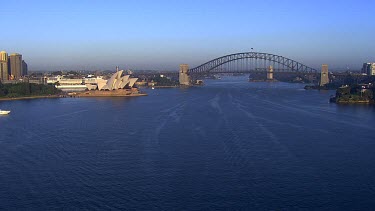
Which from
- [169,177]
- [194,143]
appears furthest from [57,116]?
[169,177]

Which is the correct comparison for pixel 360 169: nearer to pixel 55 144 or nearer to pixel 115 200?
pixel 115 200

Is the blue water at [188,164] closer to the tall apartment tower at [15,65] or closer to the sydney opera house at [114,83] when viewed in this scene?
the sydney opera house at [114,83]

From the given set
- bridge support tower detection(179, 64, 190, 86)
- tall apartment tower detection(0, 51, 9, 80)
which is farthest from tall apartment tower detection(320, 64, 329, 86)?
tall apartment tower detection(0, 51, 9, 80)

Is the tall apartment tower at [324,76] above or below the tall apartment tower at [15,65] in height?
below

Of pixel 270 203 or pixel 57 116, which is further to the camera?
pixel 57 116

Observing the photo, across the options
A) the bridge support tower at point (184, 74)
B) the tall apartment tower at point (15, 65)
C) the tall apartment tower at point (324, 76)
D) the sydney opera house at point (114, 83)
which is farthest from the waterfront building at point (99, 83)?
the tall apartment tower at point (324, 76)

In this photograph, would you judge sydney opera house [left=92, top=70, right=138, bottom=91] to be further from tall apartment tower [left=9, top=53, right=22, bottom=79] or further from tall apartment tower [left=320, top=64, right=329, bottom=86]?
tall apartment tower [left=9, top=53, right=22, bottom=79]
